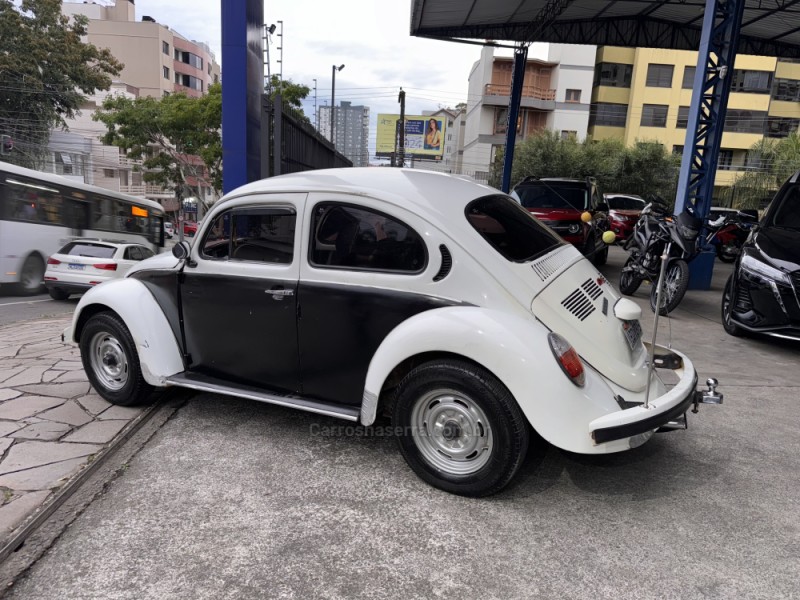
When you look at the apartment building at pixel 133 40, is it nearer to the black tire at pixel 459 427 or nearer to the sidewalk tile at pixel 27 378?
the sidewalk tile at pixel 27 378

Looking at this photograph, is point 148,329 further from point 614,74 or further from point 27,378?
point 614,74

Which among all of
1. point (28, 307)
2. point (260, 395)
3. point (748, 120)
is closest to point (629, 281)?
point (260, 395)

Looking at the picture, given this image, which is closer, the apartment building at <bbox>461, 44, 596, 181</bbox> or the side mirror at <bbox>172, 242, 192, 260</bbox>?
the side mirror at <bbox>172, 242, 192, 260</bbox>

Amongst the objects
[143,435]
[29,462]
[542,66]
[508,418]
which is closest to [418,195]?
[508,418]

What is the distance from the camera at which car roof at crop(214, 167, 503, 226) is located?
3.29 meters

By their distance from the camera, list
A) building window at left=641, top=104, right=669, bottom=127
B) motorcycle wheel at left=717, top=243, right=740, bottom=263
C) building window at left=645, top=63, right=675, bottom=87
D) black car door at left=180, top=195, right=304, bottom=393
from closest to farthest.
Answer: black car door at left=180, top=195, right=304, bottom=393, motorcycle wheel at left=717, top=243, right=740, bottom=263, building window at left=645, top=63, right=675, bottom=87, building window at left=641, top=104, right=669, bottom=127

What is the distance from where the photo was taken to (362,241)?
339 centimetres

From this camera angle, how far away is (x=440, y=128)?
58.2 metres

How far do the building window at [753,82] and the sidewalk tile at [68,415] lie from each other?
1971 inches

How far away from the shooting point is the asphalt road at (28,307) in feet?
30.6

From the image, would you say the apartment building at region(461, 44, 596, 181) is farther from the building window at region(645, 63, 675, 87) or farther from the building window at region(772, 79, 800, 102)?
the building window at region(772, 79, 800, 102)

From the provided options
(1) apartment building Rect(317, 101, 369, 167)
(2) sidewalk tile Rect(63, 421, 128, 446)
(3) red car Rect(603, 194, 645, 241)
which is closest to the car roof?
(2) sidewalk tile Rect(63, 421, 128, 446)

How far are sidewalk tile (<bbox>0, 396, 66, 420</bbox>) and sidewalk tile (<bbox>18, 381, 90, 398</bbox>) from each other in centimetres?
11

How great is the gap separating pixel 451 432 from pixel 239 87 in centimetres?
607
